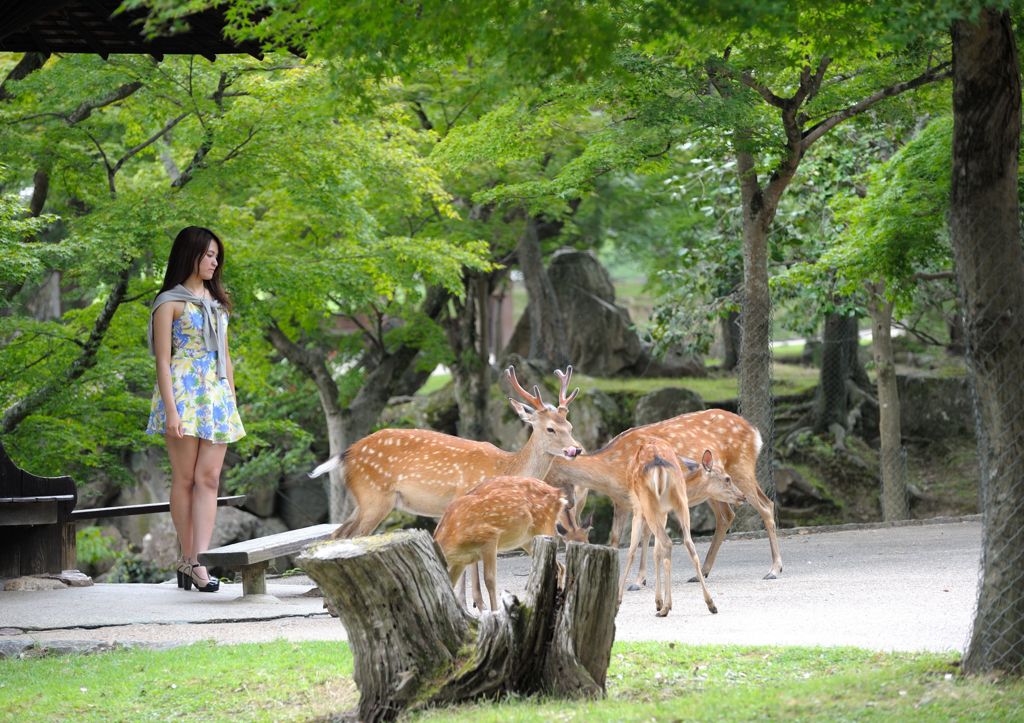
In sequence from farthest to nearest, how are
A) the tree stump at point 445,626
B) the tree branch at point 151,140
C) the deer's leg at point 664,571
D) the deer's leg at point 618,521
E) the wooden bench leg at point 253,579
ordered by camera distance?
1. the tree branch at point 151,140
2. the deer's leg at point 618,521
3. the wooden bench leg at point 253,579
4. the deer's leg at point 664,571
5. the tree stump at point 445,626

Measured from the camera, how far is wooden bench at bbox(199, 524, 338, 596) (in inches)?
336

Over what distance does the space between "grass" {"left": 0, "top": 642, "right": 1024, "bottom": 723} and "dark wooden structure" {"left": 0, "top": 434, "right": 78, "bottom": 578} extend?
2777mm

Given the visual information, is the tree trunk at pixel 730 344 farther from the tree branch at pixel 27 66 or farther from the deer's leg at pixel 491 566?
the deer's leg at pixel 491 566

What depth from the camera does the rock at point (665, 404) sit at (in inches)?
813

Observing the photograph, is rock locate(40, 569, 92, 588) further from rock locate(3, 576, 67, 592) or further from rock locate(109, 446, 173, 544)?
rock locate(109, 446, 173, 544)

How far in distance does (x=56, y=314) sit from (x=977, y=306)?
17972mm

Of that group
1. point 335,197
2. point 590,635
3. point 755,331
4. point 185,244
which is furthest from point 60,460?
point 590,635

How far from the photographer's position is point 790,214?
1788 centimetres

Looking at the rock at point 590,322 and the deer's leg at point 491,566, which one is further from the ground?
the rock at point 590,322

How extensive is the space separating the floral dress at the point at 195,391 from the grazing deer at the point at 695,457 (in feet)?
7.50

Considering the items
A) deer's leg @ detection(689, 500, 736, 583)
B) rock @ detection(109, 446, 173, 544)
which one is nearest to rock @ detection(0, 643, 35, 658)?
deer's leg @ detection(689, 500, 736, 583)

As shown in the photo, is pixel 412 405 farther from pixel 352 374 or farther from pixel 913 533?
pixel 913 533

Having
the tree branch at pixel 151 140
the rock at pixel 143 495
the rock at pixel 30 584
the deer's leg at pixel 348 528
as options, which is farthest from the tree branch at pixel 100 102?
the rock at pixel 143 495

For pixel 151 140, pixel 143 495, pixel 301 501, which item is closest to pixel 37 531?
pixel 151 140
